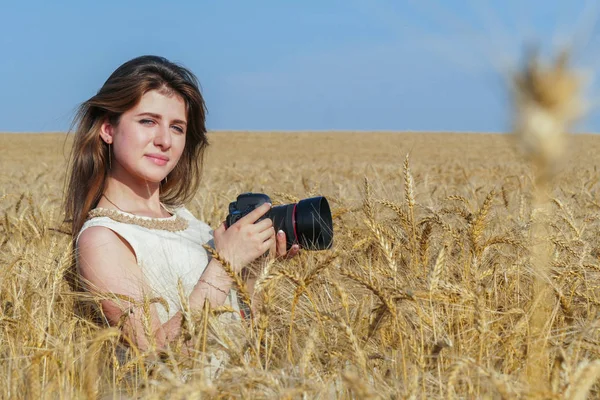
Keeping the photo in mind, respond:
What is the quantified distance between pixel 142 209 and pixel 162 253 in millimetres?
277

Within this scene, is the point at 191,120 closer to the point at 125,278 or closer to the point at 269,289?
the point at 125,278

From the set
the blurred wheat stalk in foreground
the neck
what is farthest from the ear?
the blurred wheat stalk in foreground

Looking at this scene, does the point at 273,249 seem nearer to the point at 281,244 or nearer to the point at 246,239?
the point at 281,244

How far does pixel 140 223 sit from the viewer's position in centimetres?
228

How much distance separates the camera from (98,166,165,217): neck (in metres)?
2.34

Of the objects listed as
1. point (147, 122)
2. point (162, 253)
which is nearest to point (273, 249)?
point (162, 253)

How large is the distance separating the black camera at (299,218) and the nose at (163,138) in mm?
318

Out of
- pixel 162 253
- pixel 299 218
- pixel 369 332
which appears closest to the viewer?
pixel 369 332

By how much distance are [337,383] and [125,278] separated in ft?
2.79

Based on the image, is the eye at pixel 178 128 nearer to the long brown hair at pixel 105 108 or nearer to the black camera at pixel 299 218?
the long brown hair at pixel 105 108

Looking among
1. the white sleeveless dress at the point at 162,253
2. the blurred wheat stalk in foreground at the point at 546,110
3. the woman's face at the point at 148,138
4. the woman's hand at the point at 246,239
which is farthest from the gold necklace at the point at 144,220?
the blurred wheat stalk in foreground at the point at 546,110

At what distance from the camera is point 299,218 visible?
81.2 inches

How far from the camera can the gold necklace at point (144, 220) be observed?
87.0 inches

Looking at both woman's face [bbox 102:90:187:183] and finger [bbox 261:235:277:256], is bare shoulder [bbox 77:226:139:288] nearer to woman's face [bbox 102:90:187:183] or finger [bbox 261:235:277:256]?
woman's face [bbox 102:90:187:183]
